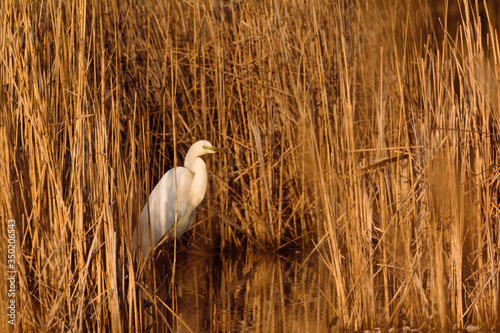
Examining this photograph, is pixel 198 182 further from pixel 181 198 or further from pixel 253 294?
pixel 253 294

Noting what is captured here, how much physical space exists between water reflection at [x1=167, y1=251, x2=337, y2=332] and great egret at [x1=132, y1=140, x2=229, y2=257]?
30 cm

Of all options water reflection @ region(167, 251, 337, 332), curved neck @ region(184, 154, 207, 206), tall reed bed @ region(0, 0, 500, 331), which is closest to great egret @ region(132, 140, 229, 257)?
curved neck @ region(184, 154, 207, 206)

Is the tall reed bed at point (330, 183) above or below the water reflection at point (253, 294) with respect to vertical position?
above

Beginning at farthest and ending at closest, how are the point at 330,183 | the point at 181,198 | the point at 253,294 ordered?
the point at 181,198 → the point at 253,294 → the point at 330,183

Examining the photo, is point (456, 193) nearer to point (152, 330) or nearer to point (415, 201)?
point (415, 201)

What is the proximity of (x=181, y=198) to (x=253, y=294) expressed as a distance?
0.77 m

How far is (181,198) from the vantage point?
4.09 meters

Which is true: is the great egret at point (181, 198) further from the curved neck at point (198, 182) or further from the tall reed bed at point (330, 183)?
the tall reed bed at point (330, 183)

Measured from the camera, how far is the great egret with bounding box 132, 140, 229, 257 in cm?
391

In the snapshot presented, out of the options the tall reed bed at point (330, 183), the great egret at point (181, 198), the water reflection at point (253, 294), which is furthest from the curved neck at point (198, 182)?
the tall reed bed at point (330, 183)

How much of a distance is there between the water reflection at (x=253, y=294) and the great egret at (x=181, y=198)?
0.30m

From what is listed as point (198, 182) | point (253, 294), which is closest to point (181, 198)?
point (198, 182)

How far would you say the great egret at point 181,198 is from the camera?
12.8 feet

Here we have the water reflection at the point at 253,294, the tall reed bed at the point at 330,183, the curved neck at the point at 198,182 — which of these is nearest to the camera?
the tall reed bed at the point at 330,183
